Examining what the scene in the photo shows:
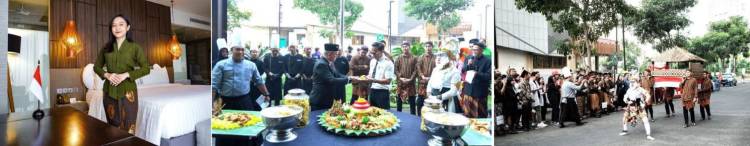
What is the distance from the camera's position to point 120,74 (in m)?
3.11

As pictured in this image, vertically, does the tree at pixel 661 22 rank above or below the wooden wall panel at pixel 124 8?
below

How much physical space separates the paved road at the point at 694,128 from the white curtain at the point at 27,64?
4073mm

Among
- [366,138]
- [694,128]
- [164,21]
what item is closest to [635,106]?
[694,128]

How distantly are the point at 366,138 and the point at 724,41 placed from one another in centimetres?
203

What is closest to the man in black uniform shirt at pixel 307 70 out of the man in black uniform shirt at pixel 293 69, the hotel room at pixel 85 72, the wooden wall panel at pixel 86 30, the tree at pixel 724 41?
the man in black uniform shirt at pixel 293 69

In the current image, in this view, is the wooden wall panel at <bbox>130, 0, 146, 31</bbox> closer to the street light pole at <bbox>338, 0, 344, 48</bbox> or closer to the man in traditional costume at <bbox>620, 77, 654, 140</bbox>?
the street light pole at <bbox>338, 0, 344, 48</bbox>

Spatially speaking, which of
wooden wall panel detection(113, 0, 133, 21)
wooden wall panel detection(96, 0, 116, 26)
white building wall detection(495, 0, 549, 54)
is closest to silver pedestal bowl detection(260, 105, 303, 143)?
white building wall detection(495, 0, 549, 54)

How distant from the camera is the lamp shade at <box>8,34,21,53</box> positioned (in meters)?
3.05

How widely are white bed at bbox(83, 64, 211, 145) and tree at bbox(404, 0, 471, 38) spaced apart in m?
2.02

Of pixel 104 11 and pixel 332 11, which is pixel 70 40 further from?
pixel 332 11

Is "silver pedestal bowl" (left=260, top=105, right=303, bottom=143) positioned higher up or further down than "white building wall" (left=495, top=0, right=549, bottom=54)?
further down

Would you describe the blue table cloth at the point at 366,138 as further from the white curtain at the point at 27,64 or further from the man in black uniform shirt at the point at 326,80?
the white curtain at the point at 27,64

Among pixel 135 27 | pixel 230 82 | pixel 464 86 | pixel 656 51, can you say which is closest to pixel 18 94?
pixel 135 27

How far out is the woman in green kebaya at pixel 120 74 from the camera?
313cm
